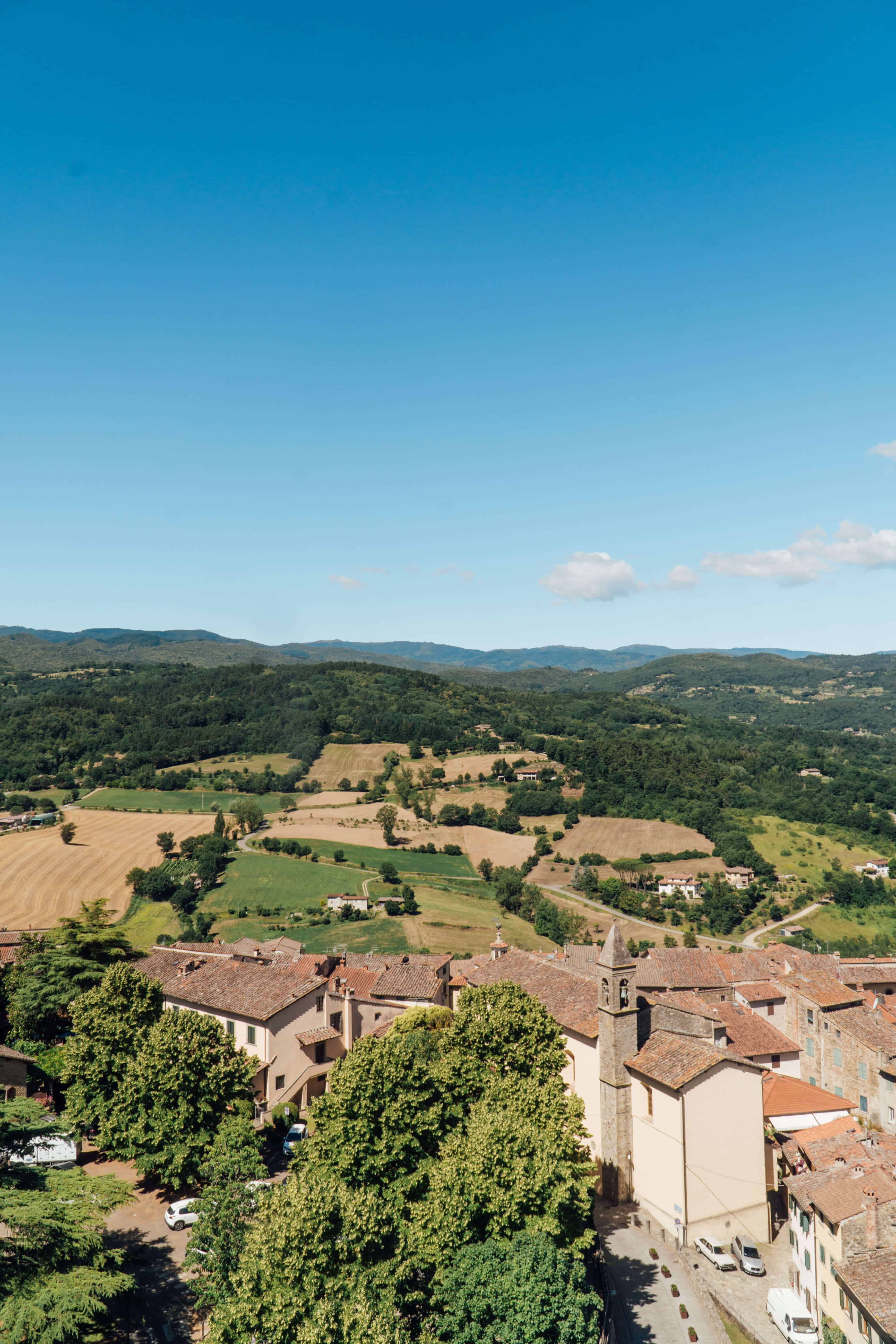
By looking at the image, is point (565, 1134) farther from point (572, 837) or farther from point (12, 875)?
point (572, 837)

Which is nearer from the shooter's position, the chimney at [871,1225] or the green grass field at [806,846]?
the chimney at [871,1225]

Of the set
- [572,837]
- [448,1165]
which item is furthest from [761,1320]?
[572,837]

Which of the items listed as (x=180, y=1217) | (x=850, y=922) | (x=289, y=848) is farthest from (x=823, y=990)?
(x=289, y=848)

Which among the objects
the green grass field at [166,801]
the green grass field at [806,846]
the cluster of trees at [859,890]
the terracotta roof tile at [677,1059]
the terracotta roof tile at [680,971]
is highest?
the terracotta roof tile at [677,1059]

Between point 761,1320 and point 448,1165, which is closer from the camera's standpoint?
point 448,1165

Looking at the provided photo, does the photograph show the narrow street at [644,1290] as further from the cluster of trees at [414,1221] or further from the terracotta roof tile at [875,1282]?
the terracotta roof tile at [875,1282]

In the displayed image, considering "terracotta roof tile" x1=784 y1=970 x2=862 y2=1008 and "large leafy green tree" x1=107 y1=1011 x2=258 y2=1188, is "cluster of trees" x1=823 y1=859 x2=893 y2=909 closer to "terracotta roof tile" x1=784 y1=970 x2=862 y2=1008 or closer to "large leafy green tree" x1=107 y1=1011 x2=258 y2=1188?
"terracotta roof tile" x1=784 y1=970 x2=862 y2=1008

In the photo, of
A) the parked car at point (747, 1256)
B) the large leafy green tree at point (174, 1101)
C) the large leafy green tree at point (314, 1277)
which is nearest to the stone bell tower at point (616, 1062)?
the parked car at point (747, 1256)
